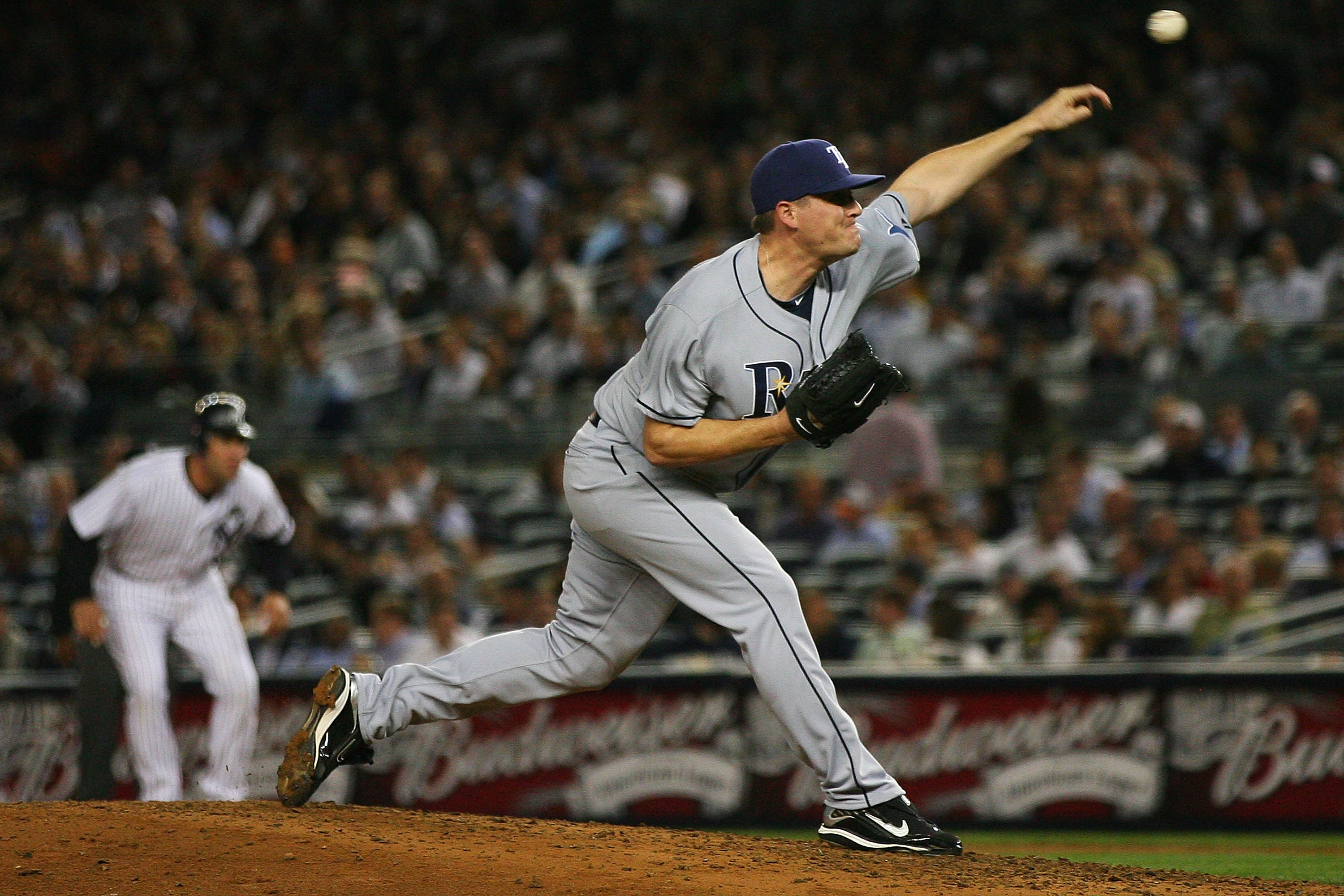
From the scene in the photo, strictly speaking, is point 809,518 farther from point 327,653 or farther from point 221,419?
point 221,419

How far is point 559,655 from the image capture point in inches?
195

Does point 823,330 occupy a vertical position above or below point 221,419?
above

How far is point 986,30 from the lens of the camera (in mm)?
15828

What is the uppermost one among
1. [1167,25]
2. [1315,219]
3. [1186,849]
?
[1167,25]

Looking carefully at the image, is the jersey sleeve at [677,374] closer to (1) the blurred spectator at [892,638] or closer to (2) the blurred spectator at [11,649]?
(1) the blurred spectator at [892,638]

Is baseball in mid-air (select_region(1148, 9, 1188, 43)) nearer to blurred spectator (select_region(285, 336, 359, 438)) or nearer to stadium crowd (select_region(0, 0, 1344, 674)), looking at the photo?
stadium crowd (select_region(0, 0, 1344, 674))

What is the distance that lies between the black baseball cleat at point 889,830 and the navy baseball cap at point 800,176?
1.64 meters

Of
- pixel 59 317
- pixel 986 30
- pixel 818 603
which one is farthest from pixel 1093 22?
pixel 59 317

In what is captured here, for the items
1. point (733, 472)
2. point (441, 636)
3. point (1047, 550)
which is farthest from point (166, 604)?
point (1047, 550)

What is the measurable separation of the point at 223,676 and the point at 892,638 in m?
3.72

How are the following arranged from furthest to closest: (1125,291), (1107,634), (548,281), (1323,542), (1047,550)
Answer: (548,281)
(1125,291)
(1047,550)
(1323,542)
(1107,634)

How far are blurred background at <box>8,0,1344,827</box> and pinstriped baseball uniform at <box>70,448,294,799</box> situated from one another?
35cm

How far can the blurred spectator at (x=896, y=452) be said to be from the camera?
1059 cm

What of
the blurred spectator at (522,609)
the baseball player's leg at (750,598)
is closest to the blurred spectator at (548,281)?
the blurred spectator at (522,609)
